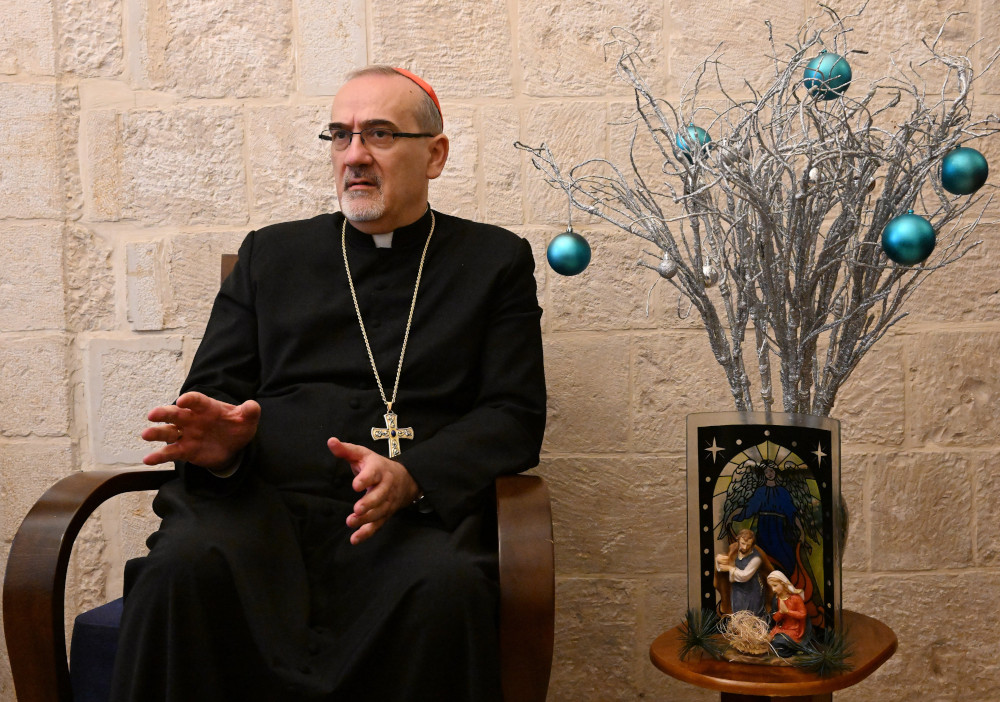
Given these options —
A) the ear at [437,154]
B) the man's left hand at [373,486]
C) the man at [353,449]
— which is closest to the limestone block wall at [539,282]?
the ear at [437,154]

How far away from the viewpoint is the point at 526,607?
1895 mm

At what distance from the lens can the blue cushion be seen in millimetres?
2098

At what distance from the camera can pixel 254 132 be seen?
10.3 feet

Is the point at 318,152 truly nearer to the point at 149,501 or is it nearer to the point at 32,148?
the point at 32,148

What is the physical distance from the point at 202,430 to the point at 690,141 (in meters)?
1.21

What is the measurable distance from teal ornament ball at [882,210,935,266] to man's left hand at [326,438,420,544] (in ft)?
3.61

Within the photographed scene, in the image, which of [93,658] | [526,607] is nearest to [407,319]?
[526,607]

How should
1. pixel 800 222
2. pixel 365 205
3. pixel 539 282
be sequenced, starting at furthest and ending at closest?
pixel 539 282
pixel 365 205
pixel 800 222

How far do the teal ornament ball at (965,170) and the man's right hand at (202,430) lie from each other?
1484mm

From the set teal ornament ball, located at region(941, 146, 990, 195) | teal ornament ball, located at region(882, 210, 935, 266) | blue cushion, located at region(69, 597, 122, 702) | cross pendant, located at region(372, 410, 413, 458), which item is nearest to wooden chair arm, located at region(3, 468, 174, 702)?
blue cushion, located at region(69, 597, 122, 702)

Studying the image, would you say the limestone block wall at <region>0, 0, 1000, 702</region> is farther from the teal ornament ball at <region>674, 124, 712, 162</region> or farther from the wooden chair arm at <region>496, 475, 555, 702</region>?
the wooden chair arm at <region>496, 475, 555, 702</region>

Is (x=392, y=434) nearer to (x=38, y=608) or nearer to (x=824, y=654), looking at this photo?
(x=38, y=608)

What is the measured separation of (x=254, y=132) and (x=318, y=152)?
21cm

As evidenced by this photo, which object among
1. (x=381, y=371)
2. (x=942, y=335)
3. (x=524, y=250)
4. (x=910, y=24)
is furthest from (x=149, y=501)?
(x=910, y=24)
